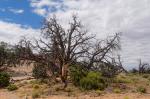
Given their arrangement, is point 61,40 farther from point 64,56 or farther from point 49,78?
point 49,78

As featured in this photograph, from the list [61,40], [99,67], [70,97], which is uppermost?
[61,40]

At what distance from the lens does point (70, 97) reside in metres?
25.2

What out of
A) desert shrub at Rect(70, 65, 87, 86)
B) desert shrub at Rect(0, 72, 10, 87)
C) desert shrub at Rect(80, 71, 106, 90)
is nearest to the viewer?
desert shrub at Rect(80, 71, 106, 90)

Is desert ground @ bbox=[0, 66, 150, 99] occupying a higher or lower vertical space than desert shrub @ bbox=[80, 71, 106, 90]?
lower

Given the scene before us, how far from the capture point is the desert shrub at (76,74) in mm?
30188

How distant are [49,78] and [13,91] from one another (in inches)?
136

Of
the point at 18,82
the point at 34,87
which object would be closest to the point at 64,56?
the point at 34,87

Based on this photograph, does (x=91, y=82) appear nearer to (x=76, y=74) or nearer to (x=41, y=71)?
(x=76, y=74)

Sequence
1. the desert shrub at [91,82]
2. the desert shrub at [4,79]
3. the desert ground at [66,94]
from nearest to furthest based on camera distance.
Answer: the desert ground at [66,94] → the desert shrub at [91,82] → the desert shrub at [4,79]

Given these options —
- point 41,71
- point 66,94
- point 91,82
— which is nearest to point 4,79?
point 41,71

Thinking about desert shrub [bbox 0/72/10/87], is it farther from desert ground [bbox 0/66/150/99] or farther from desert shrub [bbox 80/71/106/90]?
desert shrub [bbox 80/71/106/90]

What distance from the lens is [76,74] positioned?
30.4 meters

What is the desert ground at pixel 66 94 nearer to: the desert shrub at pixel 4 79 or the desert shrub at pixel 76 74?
the desert shrub at pixel 76 74

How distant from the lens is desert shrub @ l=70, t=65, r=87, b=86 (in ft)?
99.0
